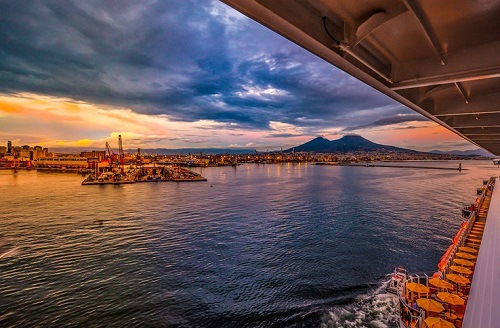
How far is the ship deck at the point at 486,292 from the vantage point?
24.2ft

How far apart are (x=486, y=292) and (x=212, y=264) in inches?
678

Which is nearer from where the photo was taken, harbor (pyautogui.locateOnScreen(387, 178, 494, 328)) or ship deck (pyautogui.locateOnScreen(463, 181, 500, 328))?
ship deck (pyautogui.locateOnScreen(463, 181, 500, 328))

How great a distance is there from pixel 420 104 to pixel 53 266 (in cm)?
2773

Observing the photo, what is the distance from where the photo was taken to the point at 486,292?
875 centimetres

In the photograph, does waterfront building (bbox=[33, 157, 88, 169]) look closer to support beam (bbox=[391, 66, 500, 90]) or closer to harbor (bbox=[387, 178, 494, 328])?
harbor (bbox=[387, 178, 494, 328])

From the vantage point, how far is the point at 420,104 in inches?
283

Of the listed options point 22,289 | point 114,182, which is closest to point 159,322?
point 22,289

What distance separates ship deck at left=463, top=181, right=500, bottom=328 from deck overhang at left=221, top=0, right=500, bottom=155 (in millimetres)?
6947

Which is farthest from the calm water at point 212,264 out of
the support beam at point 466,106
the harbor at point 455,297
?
the support beam at point 466,106

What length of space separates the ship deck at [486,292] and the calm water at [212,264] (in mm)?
5535

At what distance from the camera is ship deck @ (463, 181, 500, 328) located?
738cm

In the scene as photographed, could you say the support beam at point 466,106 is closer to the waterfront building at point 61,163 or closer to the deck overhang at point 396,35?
the deck overhang at point 396,35

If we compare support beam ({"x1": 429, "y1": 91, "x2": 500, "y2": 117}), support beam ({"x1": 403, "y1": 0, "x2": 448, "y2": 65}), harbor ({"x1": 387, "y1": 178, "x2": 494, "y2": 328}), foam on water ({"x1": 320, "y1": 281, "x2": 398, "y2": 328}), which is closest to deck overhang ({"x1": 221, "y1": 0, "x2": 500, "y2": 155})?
support beam ({"x1": 403, "y1": 0, "x2": 448, "y2": 65})

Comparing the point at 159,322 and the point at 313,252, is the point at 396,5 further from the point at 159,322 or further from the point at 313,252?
the point at 313,252
